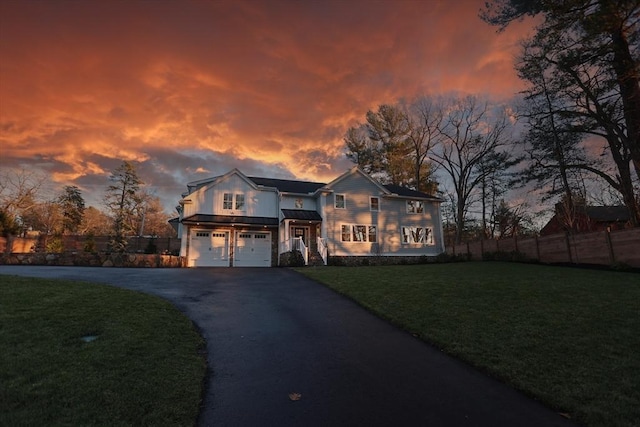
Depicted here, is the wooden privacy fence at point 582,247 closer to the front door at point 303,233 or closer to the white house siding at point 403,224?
the white house siding at point 403,224

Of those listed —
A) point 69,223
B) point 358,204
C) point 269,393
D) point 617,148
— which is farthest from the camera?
point 69,223

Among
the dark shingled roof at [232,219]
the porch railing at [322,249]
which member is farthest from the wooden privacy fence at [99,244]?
the porch railing at [322,249]

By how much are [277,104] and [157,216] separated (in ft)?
136

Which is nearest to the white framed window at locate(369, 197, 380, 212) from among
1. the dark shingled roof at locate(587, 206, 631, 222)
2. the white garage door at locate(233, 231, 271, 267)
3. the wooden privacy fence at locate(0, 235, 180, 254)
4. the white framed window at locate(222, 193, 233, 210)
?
the white garage door at locate(233, 231, 271, 267)

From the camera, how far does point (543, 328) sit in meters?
5.98

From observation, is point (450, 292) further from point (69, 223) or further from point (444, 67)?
point (69, 223)

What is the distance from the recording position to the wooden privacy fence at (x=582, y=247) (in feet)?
40.7

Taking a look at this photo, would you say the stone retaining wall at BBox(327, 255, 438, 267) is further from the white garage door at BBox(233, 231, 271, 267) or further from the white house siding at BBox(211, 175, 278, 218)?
the white house siding at BBox(211, 175, 278, 218)

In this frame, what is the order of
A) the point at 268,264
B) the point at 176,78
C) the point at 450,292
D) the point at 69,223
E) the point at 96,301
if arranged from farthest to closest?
the point at 69,223 → the point at 268,264 → the point at 176,78 → the point at 450,292 → the point at 96,301

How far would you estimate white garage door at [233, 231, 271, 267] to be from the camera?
21.9 metres

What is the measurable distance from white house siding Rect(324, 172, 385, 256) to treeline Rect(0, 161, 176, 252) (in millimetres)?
21571

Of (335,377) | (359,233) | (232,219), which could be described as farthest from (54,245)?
(335,377)

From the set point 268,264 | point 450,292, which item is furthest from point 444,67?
point 268,264

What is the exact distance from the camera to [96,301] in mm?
7285
